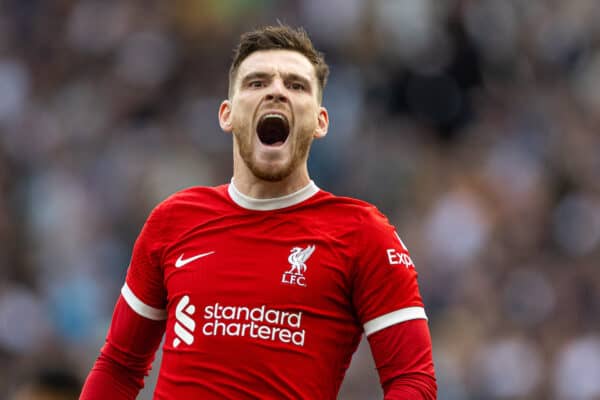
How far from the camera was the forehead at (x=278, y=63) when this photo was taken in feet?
13.4

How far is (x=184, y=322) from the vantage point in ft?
12.9

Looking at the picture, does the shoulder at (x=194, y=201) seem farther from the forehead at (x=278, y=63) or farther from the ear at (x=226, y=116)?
the forehead at (x=278, y=63)

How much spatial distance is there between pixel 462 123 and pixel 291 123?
26.8 feet

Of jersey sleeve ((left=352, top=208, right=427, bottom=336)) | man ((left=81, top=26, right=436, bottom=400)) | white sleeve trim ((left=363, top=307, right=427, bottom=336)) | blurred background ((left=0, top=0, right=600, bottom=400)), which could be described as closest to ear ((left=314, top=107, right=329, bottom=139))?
man ((left=81, top=26, right=436, bottom=400))

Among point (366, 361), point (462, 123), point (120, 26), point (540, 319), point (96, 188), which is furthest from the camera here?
point (120, 26)

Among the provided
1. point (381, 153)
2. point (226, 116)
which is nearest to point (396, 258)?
point (226, 116)

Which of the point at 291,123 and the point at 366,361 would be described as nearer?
the point at 291,123

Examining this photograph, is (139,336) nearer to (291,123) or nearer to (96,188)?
(291,123)

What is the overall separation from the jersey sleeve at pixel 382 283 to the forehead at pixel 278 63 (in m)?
0.58

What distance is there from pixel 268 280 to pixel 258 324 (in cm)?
15

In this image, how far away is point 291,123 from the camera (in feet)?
13.2

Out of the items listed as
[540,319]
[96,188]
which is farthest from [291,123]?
[96,188]

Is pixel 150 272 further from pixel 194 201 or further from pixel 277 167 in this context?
pixel 277 167

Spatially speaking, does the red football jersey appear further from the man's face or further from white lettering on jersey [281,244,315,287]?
the man's face
